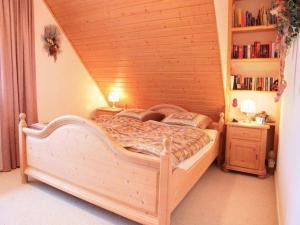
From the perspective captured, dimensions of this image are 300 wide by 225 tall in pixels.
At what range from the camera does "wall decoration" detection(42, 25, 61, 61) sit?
369 centimetres

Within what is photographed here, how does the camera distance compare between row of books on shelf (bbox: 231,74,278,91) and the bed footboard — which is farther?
row of books on shelf (bbox: 231,74,278,91)

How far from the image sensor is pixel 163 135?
9.37 ft

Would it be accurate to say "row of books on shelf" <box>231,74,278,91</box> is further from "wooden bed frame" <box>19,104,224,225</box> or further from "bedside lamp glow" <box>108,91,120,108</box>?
"bedside lamp glow" <box>108,91,120,108</box>

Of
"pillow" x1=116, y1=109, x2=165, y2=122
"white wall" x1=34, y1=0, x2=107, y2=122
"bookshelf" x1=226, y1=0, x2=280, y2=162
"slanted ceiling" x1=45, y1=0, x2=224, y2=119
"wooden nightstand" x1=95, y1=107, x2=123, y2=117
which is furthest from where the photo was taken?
"wooden nightstand" x1=95, y1=107, x2=123, y2=117

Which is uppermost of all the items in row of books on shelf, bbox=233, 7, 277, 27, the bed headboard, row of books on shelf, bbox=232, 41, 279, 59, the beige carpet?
row of books on shelf, bbox=233, 7, 277, 27

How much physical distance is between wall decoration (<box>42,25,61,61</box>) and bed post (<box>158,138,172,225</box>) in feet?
9.16

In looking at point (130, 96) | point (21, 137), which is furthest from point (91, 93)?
point (21, 137)

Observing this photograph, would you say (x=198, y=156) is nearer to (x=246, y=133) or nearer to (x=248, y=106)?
(x=246, y=133)

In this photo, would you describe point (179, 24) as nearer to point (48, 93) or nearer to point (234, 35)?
point (234, 35)

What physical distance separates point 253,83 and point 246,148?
884mm

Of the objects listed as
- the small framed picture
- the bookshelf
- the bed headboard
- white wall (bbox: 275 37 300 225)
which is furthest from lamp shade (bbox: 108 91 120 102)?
white wall (bbox: 275 37 300 225)

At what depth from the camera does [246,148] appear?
3260 mm

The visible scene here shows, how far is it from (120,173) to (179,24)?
1890mm

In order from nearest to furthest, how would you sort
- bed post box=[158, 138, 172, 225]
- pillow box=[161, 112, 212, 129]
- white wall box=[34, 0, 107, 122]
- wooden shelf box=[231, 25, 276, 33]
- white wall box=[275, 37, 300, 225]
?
1. white wall box=[275, 37, 300, 225]
2. bed post box=[158, 138, 172, 225]
3. wooden shelf box=[231, 25, 276, 33]
4. pillow box=[161, 112, 212, 129]
5. white wall box=[34, 0, 107, 122]
